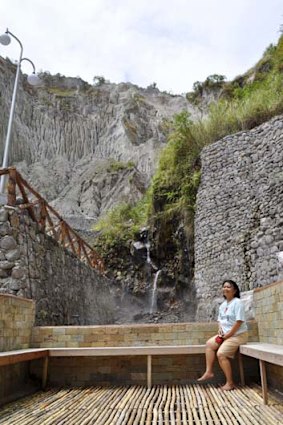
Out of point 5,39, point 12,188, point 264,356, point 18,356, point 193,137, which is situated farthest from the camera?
point 193,137

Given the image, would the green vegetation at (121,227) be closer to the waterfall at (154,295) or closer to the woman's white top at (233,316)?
the waterfall at (154,295)

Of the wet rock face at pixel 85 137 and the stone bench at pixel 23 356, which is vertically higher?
the wet rock face at pixel 85 137

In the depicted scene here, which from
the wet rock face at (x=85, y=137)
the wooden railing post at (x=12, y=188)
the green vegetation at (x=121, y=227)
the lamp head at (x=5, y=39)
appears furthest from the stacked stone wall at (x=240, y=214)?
the wet rock face at (x=85, y=137)

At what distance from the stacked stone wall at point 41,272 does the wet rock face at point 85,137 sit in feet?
50.6

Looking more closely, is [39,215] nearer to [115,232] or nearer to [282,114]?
[282,114]

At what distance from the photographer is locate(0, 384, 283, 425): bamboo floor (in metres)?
2.84

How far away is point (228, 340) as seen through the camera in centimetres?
395

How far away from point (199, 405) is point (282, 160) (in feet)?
20.4

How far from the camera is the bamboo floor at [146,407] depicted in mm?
2842

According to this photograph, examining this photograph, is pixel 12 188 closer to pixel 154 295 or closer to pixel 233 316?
pixel 233 316

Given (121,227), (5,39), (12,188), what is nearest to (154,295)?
(121,227)

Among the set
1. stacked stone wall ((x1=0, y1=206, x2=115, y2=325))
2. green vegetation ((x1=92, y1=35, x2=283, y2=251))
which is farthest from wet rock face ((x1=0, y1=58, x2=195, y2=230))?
stacked stone wall ((x1=0, y1=206, x2=115, y2=325))

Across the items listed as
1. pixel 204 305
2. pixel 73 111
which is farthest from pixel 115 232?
pixel 73 111

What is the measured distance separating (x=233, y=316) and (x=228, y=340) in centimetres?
26
